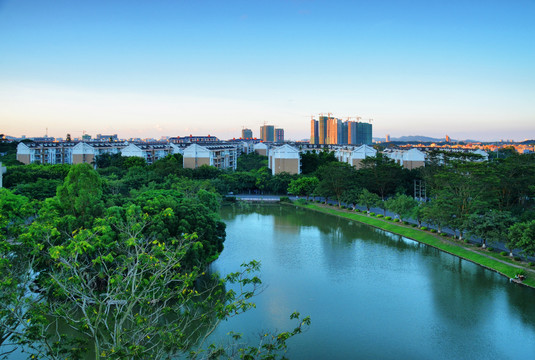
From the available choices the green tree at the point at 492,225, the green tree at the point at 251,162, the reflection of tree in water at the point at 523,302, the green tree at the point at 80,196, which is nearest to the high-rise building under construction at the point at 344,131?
the green tree at the point at 251,162

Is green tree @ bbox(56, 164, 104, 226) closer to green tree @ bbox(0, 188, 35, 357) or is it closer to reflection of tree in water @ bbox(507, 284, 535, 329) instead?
green tree @ bbox(0, 188, 35, 357)

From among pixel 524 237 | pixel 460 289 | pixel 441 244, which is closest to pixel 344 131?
pixel 441 244

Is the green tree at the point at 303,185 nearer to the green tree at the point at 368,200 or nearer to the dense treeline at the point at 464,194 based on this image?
the dense treeline at the point at 464,194

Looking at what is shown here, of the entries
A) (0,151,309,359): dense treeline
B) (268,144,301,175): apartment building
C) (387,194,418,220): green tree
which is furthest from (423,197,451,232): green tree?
(268,144,301,175): apartment building

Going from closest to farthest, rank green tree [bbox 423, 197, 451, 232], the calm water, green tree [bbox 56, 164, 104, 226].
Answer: the calm water < green tree [bbox 56, 164, 104, 226] < green tree [bbox 423, 197, 451, 232]

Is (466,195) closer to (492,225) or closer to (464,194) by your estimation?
(464,194)

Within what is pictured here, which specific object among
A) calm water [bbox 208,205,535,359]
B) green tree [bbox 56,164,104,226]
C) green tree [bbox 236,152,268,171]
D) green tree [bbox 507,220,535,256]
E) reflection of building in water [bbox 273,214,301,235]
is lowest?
calm water [bbox 208,205,535,359]
